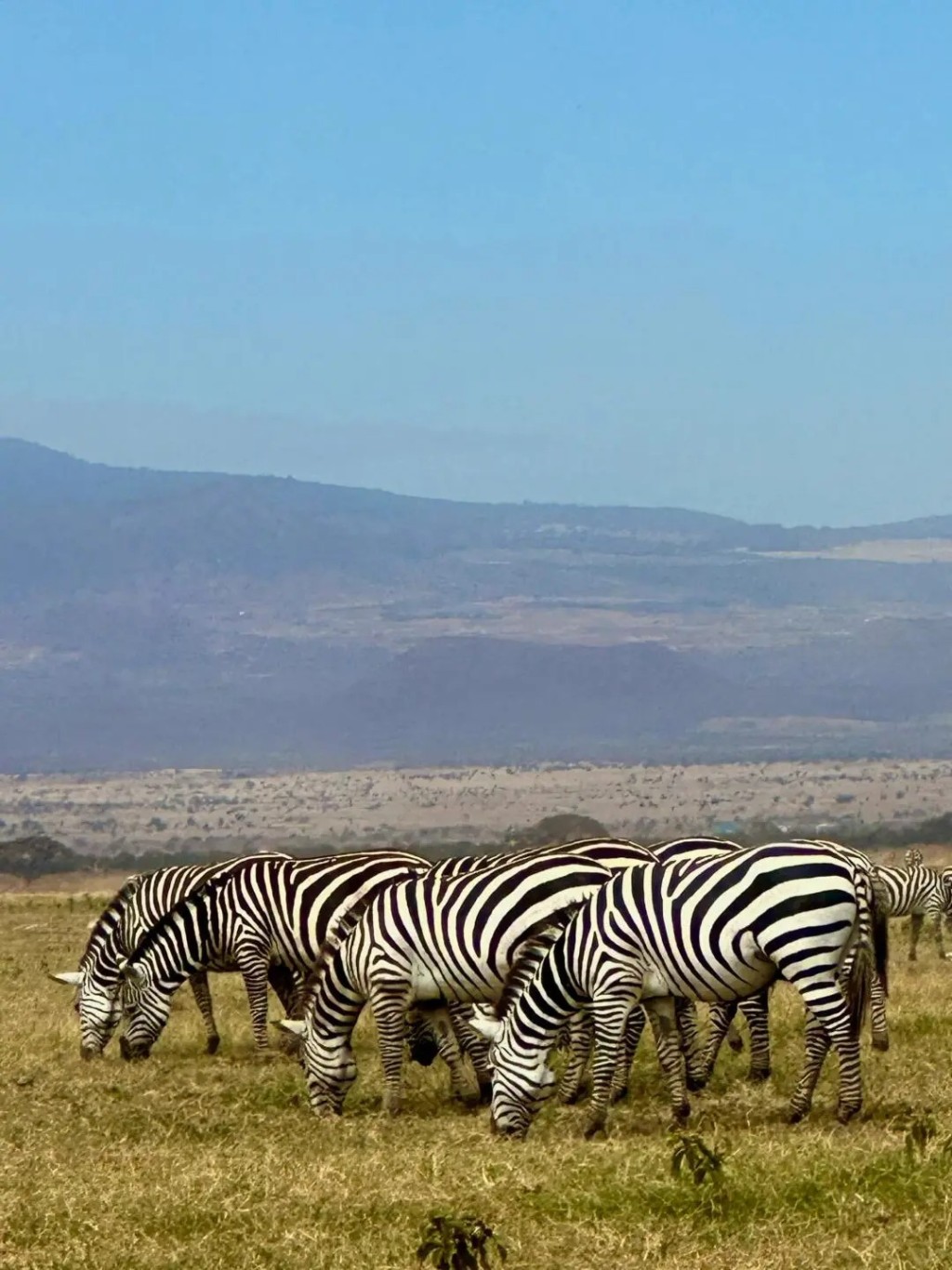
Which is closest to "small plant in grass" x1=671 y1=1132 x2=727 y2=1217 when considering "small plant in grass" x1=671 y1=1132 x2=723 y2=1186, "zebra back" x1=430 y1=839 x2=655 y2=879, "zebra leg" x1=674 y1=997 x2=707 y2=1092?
"small plant in grass" x1=671 y1=1132 x2=723 y2=1186

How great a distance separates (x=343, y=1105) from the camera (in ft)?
46.0

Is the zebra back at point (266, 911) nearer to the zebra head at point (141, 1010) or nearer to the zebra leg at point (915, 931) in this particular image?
the zebra head at point (141, 1010)

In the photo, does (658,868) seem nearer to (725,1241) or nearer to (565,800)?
(725,1241)

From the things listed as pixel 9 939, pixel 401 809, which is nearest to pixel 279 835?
pixel 401 809

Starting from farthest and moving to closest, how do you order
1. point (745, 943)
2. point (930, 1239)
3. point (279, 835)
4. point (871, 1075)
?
Answer: point (279, 835), point (871, 1075), point (745, 943), point (930, 1239)

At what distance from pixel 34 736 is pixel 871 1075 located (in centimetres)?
18438

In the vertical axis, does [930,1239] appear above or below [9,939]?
above

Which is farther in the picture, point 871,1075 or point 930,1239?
point 871,1075

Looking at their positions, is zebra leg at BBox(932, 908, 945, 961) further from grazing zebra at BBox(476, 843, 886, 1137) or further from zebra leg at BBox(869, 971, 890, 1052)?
grazing zebra at BBox(476, 843, 886, 1137)

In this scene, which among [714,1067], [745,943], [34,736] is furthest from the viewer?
[34,736]

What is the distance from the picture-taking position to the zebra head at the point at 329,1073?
539 inches

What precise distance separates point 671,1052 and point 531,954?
1.11 m

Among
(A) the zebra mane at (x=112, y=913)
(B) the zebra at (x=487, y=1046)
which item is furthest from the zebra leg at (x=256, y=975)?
(A) the zebra mane at (x=112, y=913)

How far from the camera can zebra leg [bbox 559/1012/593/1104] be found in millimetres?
13594
